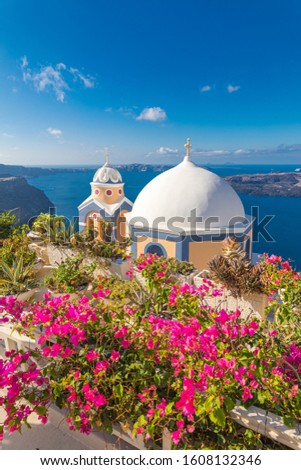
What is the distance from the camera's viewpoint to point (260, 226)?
42.4 feet

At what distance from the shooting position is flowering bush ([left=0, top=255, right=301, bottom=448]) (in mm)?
2219

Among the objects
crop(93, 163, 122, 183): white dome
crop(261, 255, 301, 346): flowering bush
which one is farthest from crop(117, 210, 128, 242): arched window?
crop(261, 255, 301, 346): flowering bush

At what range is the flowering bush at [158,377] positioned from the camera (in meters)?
2.22

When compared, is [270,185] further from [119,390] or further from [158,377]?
[119,390]

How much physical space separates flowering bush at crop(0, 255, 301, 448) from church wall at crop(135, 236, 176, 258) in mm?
7096

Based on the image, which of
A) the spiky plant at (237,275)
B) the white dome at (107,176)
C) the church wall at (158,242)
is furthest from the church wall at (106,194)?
the spiky plant at (237,275)

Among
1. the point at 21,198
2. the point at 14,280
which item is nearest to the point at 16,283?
the point at 14,280

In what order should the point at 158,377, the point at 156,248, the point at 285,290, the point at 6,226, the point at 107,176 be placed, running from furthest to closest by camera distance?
the point at 107,176 → the point at 156,248 → the point at 6,226 → the point at 285,290 → the point at 158,377

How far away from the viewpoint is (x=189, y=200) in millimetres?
10398

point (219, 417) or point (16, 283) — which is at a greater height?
point (219, 417)

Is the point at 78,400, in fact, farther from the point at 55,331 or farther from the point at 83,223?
the point at 83,223

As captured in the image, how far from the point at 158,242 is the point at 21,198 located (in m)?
106
